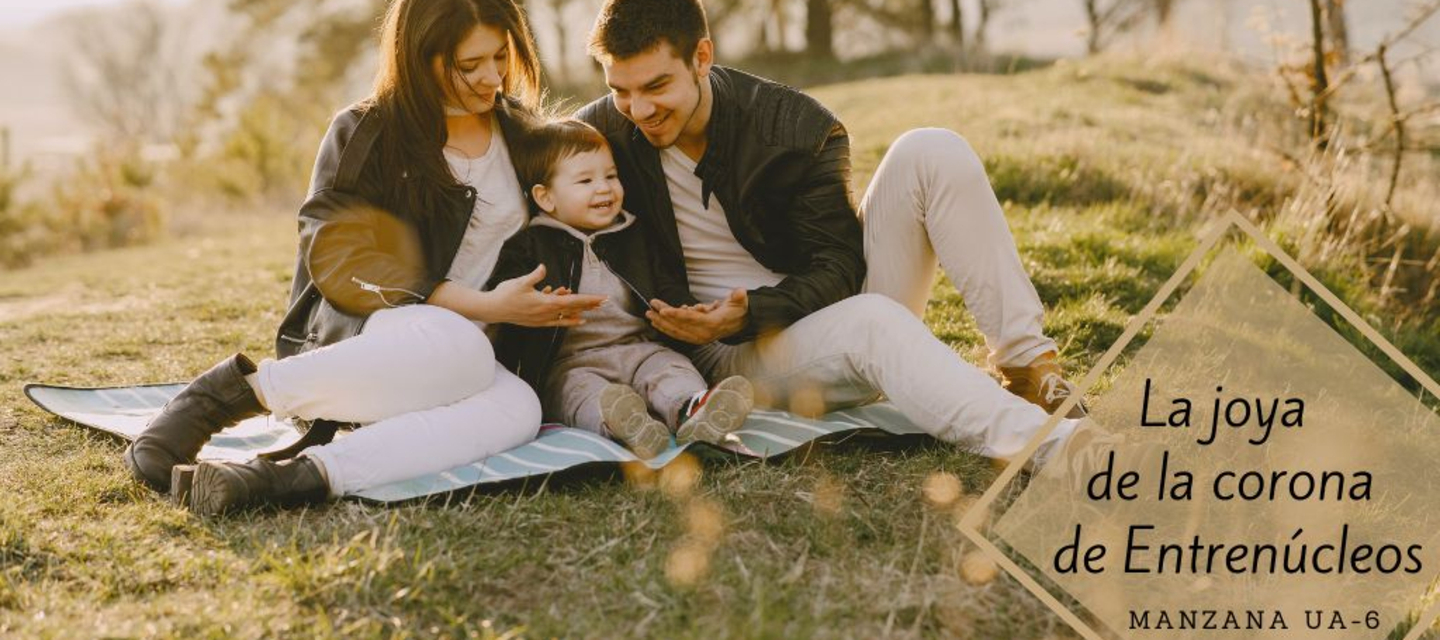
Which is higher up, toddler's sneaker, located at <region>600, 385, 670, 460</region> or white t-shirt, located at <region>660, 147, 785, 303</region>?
white t-shirt, located at <region>660, 147, 785, 303</region>

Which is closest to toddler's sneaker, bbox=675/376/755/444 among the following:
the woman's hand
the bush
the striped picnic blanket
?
the striped picnic blanket

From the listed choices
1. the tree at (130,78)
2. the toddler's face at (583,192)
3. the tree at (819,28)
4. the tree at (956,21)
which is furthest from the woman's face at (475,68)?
the tree at (130,78)

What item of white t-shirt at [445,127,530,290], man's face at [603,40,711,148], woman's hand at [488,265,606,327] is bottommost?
woman's hand at [488,265,606,327]

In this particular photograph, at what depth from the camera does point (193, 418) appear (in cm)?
285

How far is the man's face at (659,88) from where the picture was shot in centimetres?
310

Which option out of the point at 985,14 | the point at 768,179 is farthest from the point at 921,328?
the point at 985,14

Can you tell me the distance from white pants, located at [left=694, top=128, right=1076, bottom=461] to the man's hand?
0.15m

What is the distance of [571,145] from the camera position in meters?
3.17

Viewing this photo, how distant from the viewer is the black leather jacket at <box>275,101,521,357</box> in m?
2.92

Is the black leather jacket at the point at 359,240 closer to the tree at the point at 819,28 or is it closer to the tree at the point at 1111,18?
the tree at the point at 1111,18

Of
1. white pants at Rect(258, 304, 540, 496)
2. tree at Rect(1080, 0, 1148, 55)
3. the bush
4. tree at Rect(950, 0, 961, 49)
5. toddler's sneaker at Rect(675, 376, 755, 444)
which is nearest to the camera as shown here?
white pants at Rect(258, 304, 540, 496)

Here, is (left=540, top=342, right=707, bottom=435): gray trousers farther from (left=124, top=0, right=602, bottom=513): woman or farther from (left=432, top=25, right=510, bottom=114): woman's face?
(left=432, top=25, right=510, bottom=114): woman's face

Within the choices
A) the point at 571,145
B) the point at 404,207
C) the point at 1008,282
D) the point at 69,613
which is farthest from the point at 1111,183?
the point at 69,613

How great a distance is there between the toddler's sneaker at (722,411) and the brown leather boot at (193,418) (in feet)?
3.49
